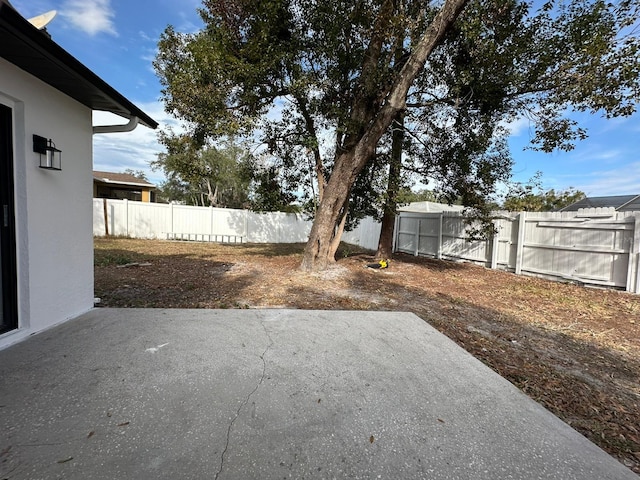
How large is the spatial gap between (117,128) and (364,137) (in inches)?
182

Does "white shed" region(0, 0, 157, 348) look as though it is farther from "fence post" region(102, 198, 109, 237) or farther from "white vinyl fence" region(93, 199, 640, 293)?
"fence post" region(102, 198, 109, 237)

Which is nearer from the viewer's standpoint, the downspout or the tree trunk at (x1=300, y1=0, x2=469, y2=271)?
the downspout

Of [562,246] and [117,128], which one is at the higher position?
[117,128]

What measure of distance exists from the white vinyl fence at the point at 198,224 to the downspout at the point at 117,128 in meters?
10.4

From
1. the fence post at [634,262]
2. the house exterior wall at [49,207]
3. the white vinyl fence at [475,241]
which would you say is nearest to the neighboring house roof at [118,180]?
the white vinyl fence at [475,241]

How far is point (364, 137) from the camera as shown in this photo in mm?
6664

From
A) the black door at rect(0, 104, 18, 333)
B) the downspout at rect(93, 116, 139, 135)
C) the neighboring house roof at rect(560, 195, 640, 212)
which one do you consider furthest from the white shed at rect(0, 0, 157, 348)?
the neighboring house roof at rect(560, 195, 640, 212)

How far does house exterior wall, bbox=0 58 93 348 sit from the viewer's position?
8.50 feet

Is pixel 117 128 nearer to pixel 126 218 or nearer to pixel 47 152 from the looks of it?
pixel 47 152

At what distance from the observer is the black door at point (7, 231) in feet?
8.27

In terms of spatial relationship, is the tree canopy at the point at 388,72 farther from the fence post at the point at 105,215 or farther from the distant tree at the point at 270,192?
the fence post at the point at 105,215

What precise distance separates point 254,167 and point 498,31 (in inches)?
263

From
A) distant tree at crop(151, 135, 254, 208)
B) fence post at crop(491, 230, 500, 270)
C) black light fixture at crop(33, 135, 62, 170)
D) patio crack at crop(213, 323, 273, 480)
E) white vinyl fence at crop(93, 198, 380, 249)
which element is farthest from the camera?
white vinyl fence at crop(93, 198, 380, 249)

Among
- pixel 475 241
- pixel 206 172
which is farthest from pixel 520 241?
pixel 206 172
